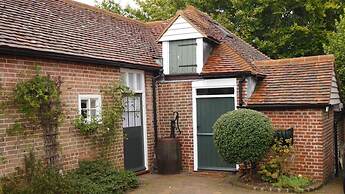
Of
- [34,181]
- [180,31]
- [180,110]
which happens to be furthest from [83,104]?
[180,31]

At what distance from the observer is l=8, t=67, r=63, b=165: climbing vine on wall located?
25.4 ft

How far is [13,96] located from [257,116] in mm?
5551

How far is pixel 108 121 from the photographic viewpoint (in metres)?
9.98

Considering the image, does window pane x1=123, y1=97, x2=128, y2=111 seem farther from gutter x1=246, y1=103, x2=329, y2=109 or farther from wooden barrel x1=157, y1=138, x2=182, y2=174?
gutter x1=246, y1=103, x2=329, y2=109

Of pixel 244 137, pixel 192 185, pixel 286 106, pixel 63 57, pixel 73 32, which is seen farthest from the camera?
pixel 73 32

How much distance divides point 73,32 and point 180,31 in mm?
3294

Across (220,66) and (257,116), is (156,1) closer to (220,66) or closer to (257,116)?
(220,66)

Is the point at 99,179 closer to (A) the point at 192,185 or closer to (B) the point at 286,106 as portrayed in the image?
(A) the point at 192,185

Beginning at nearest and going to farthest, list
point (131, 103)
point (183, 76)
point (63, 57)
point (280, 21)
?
1. point (63, 57)
2. point (131, 103)
3. point (183, 76)
4. point (280, 21)

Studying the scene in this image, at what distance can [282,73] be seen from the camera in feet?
37.3

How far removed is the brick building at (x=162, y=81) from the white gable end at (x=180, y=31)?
3cm

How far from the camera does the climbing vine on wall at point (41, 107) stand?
7.75 metres

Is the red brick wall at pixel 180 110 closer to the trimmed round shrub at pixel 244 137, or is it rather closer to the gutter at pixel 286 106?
the gutter at pixel 286 106

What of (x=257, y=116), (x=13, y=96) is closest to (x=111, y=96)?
(x=13, y=96)
